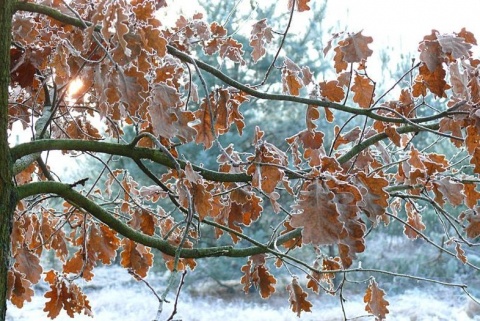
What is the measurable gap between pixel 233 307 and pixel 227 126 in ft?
20.4

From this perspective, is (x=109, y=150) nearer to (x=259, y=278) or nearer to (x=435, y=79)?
(x=259, y=278)

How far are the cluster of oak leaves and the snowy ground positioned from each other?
15.8ft

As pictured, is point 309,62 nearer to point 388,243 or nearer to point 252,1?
point 388,243

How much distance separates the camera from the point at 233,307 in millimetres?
7035

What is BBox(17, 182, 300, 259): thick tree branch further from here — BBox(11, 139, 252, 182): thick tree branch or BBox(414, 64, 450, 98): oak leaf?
BBox(414, 64, 450, 98): oak leaf

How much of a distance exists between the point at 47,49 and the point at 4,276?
0.44m

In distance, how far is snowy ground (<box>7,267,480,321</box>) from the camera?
19.8ft

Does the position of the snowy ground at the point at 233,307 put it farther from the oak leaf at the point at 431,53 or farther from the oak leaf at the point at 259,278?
the oak leaf at the point at 431,53

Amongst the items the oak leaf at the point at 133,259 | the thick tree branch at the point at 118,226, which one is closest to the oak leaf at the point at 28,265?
the oak leaf at the point at 133,259

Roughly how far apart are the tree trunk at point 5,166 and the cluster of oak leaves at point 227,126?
0.06 m

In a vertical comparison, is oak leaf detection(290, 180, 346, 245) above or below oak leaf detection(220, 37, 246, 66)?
below

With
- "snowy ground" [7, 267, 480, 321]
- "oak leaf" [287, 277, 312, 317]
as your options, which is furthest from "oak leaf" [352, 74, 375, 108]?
"snowy ground" [7, 267, 480, 321]

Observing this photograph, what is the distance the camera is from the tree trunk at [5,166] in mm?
946

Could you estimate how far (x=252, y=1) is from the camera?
4.72 ft
